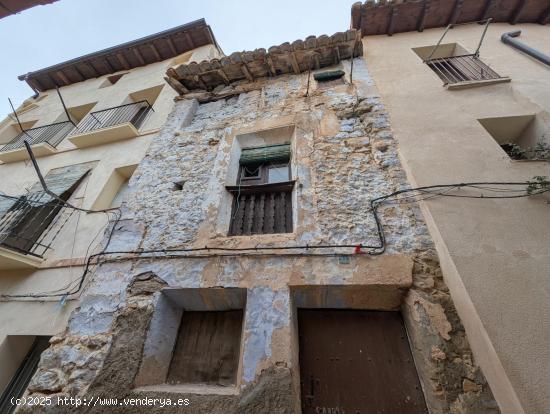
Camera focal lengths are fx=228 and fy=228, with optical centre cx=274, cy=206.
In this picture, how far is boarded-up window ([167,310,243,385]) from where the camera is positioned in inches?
92.5

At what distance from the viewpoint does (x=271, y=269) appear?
2541 mm

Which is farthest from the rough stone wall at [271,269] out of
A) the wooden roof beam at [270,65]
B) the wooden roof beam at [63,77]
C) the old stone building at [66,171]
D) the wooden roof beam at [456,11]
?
the wooden roof beam at [63,77]

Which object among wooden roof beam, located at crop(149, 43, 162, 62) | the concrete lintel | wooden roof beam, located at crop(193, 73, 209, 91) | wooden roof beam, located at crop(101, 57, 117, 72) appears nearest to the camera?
the concrete lintel

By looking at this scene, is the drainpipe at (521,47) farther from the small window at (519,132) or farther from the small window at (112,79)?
the small window at (112,79)

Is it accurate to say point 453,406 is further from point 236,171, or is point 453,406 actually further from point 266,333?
point 236,171

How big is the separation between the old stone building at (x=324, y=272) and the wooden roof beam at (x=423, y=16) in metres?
2.95

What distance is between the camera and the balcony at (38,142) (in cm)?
593

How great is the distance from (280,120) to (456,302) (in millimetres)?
3664

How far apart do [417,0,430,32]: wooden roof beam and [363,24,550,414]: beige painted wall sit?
2607mm

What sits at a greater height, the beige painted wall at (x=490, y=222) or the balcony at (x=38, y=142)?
the balcony at (x=38, y=142)

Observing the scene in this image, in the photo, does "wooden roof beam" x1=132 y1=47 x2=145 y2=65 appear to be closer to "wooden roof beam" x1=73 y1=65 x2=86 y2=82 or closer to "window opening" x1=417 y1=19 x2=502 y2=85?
"wooden roof beam" x1=73 y1=65 x2=86 y2=82

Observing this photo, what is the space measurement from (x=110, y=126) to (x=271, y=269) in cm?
574

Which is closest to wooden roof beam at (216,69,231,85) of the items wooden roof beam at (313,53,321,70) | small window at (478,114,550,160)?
wooden roof beam at (313,53,321,70)

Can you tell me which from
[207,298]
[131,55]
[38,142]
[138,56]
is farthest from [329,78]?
[131,55]
